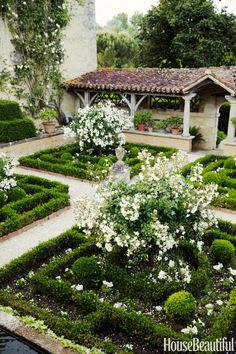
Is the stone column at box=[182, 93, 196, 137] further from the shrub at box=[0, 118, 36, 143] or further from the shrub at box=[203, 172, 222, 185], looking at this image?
the shrub at box=[0, 118, 36, 143]

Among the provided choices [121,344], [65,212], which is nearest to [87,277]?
[121,344]

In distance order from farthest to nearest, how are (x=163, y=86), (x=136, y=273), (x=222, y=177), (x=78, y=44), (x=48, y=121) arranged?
(x=78, y=44), (x=48, y=121), (x=163, y=86), (x=222, y=177), (x=136, y=273)

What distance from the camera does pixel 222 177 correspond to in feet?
36.3

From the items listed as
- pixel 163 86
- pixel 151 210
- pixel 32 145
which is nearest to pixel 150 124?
pixel 163 86

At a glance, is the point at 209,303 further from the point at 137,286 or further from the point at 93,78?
the point at 93,78

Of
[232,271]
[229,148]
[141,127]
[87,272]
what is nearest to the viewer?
[87,272]

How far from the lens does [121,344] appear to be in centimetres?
532

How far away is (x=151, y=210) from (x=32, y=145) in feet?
33.1

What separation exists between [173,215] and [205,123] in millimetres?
11215

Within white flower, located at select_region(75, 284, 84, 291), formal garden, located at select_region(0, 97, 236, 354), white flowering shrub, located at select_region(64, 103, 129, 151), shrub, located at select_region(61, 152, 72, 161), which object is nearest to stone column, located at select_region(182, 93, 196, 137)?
white flowering shrub, located at select_region(64, 103, 129, 151)

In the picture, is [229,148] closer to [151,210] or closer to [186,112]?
[186,112]

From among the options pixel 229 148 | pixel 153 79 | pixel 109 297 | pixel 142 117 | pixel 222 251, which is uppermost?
pixel 153 79

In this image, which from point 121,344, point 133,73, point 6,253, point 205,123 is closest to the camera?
point 121,344

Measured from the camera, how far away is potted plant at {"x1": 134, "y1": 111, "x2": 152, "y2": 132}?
636 inches
